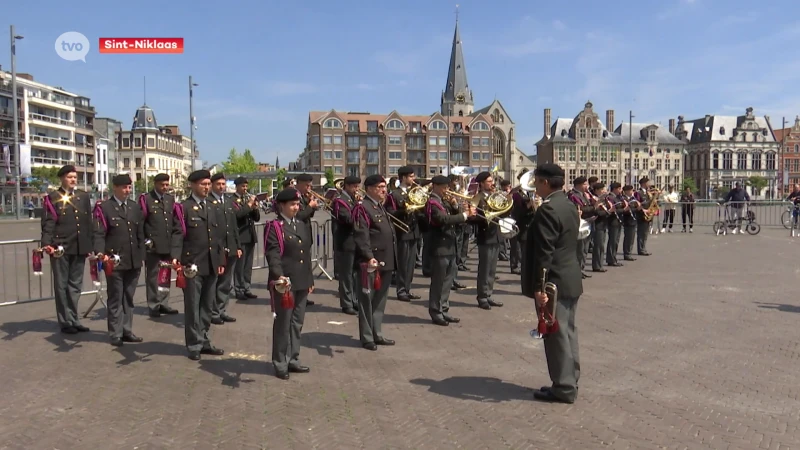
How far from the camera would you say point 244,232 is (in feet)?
34.5

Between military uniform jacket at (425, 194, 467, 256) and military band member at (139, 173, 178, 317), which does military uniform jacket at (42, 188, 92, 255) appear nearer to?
military band member at (139, 173, 178, 317)

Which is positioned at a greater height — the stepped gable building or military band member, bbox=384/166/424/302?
the stepped gable building

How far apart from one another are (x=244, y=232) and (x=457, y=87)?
378 ft

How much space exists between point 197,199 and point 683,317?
7.16 meters

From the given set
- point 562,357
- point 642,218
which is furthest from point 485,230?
point 642,218

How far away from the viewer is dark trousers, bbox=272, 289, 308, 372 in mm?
6438

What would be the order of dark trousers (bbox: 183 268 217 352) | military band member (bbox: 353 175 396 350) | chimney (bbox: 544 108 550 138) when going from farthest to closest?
chimney (bbox: 544 108 550 138), military band member (bbox: 353 175 396 350), dark trousers (bbox: 183 268 217 352)

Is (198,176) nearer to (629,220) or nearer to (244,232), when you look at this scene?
(244,232)

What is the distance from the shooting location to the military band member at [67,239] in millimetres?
8367

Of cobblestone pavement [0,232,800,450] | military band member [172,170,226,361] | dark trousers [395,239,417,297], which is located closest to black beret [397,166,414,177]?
dark trousers [395,239,417,297]

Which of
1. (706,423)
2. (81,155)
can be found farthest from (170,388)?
(81,155)

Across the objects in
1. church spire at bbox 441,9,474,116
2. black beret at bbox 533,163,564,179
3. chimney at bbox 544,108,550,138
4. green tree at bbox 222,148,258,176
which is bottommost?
black beret at bbox 533,163,564,179

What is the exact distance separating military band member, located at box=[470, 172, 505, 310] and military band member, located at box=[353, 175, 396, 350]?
243 cm

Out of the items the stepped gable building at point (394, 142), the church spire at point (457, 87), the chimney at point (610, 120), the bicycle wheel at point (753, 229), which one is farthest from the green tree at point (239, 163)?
the bicycle wheel at point (753, 229)
